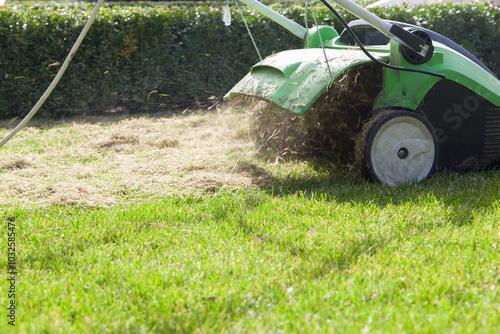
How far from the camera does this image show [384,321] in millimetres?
1890

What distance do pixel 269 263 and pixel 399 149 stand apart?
162 centimetres

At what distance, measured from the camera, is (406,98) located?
3.56 meters

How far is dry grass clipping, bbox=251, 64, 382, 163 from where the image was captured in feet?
12.4

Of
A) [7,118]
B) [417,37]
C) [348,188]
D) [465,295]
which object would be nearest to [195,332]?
[465,295]

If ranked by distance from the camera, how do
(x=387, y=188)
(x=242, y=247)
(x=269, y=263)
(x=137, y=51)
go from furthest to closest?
1. (x=137, y=51)
2. (x=387, y=188)
3. (x=242, y=247)
4. (x=269, y=263)

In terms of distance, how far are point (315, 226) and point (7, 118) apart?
5129 mm

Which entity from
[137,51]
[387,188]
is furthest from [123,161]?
[137,51]

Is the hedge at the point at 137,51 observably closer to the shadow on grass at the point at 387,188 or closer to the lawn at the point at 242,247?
the lawn at the point at 242,247

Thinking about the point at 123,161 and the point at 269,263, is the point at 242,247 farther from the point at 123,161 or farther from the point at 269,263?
the point at 123,161

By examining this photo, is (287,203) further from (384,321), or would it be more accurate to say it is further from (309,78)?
A: (384,321)

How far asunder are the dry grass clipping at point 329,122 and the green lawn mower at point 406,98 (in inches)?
0.9

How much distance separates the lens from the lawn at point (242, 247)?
1952mm

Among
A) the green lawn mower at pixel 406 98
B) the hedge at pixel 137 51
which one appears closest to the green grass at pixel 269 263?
the green lawn mower at pixel 406 98

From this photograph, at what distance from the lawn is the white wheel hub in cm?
12
